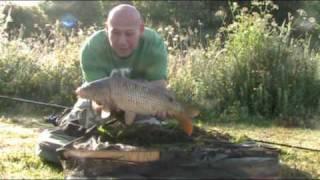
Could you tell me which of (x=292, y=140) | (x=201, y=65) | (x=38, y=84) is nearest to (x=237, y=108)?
(x=201, y=65)

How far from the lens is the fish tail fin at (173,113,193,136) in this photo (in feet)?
11.2

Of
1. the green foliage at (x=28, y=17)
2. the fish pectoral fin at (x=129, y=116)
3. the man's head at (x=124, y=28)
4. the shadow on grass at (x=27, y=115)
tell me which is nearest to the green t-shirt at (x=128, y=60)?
the man's head at (x=124, y=28)

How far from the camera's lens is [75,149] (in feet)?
10.9

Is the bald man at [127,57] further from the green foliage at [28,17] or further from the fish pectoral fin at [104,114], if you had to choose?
the green foliage at [28,17]

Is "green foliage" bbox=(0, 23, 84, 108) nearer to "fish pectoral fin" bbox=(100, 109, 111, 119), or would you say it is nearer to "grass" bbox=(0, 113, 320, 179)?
"grass" bbox=(0, 113, 320, 179)

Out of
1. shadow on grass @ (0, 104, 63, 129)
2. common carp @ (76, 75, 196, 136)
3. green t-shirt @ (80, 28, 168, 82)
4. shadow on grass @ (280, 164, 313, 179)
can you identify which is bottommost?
shadow on grass @ (280, 164, 313, 179)

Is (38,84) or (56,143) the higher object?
(38,84)

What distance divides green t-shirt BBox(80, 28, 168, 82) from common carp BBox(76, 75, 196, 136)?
45 cm

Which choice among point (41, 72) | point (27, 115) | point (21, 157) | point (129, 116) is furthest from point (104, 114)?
point (41, 72)

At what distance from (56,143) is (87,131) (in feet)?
1.07

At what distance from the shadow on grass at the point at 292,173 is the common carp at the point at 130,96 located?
63 centimetres

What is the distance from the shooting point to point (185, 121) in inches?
136

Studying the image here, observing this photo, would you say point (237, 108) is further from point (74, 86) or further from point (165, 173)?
point (165, 173)

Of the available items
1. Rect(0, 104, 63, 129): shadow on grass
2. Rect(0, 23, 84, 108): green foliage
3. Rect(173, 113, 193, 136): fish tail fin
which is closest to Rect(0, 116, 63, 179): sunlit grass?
Rect(0, 104, 63, 129): shadow on grass
